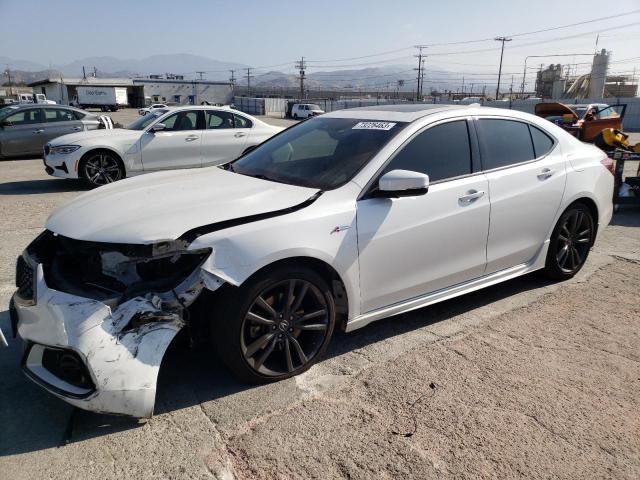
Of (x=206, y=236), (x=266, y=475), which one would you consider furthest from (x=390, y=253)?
(x=266, y=475)

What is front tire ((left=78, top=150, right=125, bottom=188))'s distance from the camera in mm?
9469

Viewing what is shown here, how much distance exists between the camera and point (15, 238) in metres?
6.22

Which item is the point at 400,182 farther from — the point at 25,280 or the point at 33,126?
the point at 33,126

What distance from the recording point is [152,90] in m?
87.6

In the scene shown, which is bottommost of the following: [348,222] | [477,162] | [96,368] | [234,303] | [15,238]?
[15,238]

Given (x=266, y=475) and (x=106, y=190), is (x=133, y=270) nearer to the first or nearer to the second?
(x=106, y=190)

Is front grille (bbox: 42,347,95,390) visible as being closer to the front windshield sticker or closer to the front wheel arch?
the front windshield sticker

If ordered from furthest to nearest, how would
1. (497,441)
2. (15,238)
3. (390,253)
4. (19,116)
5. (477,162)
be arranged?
(19,116), (15,238), (477,162), (390,253), (497,441)

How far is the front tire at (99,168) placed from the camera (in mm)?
9469

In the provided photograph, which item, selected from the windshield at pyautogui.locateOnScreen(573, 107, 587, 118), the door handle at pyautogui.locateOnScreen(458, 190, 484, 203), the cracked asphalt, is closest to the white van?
the windshield at pyautogui.locateOnScreen(573, 107, 587, 118)

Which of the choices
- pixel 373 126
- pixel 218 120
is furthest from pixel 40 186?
pixel 373 126

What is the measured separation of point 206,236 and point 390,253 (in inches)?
48.9

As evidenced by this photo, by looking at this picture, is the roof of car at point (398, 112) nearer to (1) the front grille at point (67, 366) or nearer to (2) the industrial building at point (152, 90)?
(1) the front grille at point (67, 366)

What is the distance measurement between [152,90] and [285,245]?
92812mm
